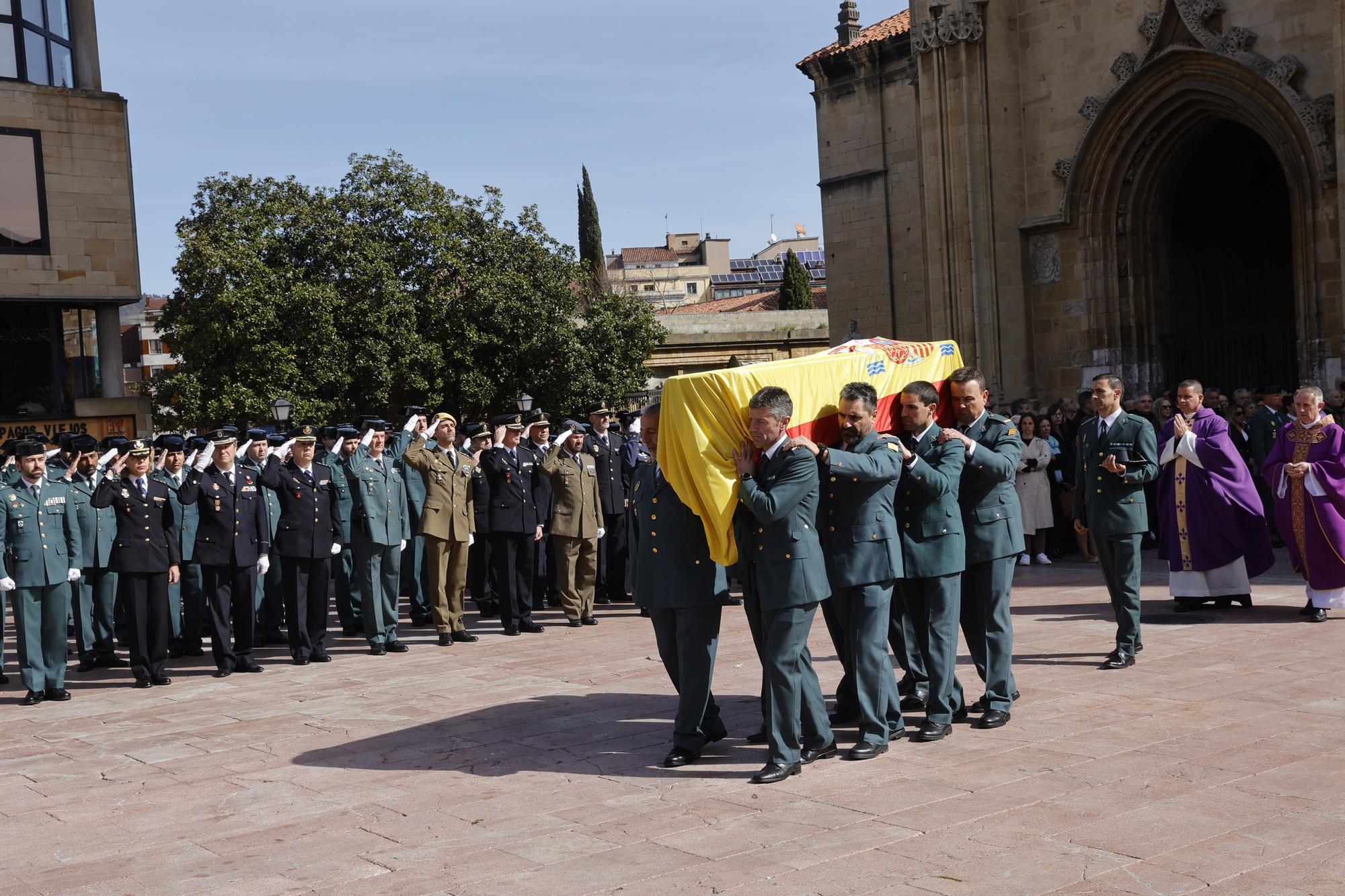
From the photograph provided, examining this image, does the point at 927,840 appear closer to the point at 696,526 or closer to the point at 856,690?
the point at 856,690

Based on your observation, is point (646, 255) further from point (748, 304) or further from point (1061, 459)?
point (1061, 459)

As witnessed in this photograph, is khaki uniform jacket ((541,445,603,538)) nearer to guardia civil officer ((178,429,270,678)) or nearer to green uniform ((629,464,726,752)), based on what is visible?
guardia civil officer ((178,429,270,678))

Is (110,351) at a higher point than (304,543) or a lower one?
higher

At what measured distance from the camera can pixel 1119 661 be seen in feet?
27.4

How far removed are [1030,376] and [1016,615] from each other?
425 inches

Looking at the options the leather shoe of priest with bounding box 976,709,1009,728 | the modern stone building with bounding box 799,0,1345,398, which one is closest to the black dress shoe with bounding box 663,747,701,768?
the leather shoe of priest with bounding box 976,709,1009,728

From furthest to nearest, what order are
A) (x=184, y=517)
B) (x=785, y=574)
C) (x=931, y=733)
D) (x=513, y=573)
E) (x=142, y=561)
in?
(x=513, y=573)
(x=184, y=517)
(x=142, y=561)
(x=931, y=733)
(x=785, y=574)

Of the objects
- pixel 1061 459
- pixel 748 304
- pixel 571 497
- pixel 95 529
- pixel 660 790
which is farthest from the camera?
pixel 748 304

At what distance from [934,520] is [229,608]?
611 centimetres

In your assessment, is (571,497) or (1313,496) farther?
(571,497)

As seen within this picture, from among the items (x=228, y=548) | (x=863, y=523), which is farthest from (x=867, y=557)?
(x=228, y=548)

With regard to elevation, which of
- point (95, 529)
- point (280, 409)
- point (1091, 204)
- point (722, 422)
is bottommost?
point (95, 529)

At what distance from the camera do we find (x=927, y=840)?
202 inches

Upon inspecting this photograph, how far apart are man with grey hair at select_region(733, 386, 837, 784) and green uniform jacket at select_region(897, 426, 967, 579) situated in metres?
0.68
